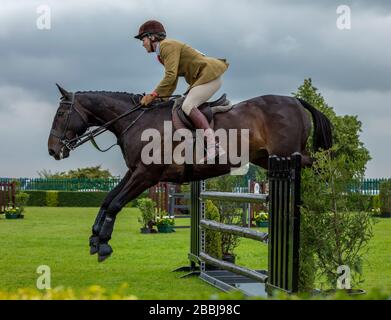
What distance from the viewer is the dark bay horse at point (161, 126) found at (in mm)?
7473

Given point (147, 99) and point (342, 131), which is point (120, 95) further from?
point (342, 131)

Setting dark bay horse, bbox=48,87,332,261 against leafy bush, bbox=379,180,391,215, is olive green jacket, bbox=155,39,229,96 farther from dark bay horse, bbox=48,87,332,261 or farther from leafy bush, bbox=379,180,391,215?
leafy bush, bbox=379,180,391,215

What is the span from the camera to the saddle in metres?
7.48

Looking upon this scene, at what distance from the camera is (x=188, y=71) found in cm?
781

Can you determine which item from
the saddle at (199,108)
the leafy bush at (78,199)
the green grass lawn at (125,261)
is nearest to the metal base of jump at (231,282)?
the green grass lawn at (125,261)

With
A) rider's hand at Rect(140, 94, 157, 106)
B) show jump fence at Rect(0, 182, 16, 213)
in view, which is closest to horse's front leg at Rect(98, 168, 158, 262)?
rider's hand at Rect(140, 94, 157, 106)

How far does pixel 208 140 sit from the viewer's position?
7.32 m

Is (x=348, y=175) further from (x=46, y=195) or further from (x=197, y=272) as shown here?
(x=46, y=195)

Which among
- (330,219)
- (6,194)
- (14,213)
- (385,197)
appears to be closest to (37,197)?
(6,194)

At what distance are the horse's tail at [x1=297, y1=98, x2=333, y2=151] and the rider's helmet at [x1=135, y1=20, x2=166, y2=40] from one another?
78.5 inches
